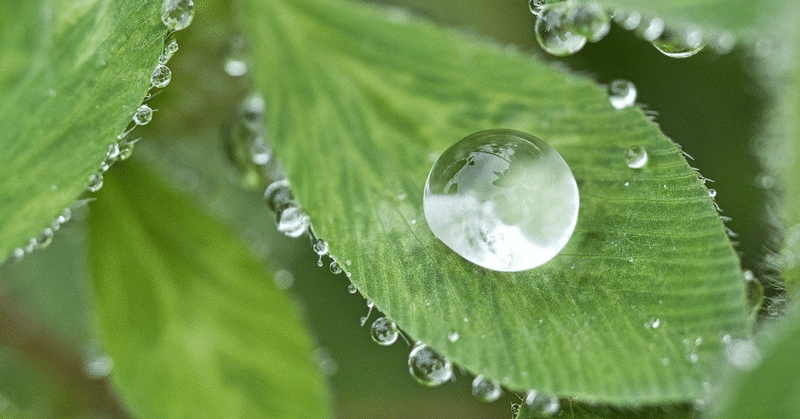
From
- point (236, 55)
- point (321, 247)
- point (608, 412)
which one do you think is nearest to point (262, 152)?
point (236, 55)

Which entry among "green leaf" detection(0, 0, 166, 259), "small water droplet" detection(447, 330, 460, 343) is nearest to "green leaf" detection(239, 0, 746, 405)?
"small water droplet" detection(447, 330, 460, 343)

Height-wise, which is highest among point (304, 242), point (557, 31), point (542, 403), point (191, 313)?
point (557, 31)

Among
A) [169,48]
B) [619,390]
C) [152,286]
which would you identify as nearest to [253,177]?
[152,286]

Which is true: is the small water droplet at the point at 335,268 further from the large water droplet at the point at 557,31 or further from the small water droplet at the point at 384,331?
the large water droplet at the point at 557,31

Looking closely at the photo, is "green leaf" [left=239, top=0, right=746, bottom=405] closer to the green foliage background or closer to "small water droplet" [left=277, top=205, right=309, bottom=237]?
"small water droplet" [left=277, top=205, right=309, bottom=237]

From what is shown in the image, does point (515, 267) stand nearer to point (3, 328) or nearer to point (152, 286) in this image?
point (152, 286)

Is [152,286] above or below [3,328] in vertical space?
above

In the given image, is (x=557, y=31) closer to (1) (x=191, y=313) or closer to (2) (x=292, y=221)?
(2) (x=292, y=221)
